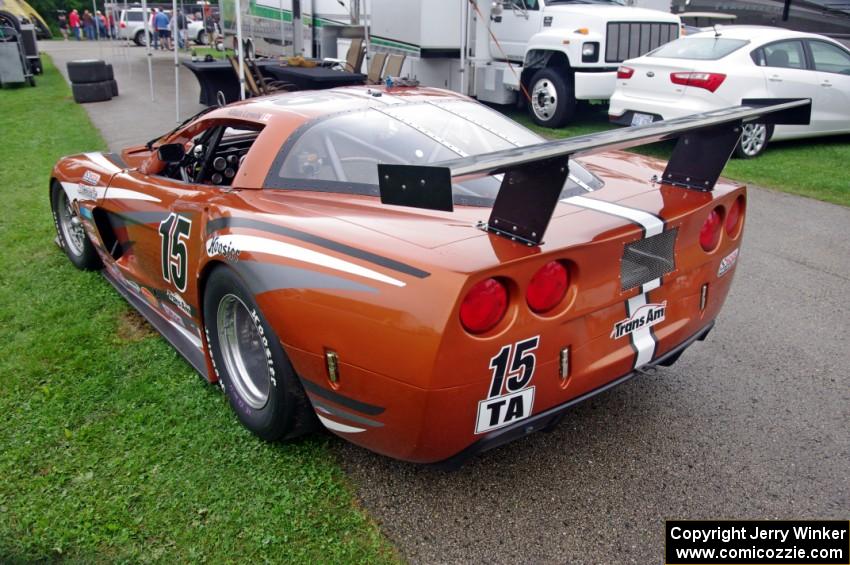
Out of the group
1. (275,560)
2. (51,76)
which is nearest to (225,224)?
(275,560)

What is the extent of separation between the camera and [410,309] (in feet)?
6.45

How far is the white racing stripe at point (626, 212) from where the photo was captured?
2348 millimetres

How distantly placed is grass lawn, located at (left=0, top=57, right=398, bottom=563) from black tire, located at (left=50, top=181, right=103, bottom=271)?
1.59ft

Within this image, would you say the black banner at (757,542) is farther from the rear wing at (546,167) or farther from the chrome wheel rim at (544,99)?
the chrome wheel rim at (544,99)

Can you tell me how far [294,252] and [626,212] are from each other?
1.17 meters

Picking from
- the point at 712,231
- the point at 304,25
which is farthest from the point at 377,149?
the point at 304,25

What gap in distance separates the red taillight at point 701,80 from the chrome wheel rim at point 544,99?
2.13 meters

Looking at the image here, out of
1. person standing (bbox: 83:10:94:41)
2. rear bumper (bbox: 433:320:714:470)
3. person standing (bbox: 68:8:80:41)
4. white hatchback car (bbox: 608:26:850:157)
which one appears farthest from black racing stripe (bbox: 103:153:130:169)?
person standing (bbox: 68:8:80:41)

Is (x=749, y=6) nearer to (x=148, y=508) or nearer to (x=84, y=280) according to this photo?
(x=84, y=280)

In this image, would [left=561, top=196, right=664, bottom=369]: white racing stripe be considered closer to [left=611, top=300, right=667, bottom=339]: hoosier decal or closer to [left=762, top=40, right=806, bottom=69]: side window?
[left=611, top=300, right=667, bottom=339]: hoosier decal

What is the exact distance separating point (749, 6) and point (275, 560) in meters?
18.1

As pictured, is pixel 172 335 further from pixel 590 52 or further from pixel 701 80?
pixel 590 52

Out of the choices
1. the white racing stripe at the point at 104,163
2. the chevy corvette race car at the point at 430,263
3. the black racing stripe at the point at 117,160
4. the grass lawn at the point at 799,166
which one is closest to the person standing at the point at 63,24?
the grass lawn at the point at 799,166

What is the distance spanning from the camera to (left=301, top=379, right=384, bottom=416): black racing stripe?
2.16 m
